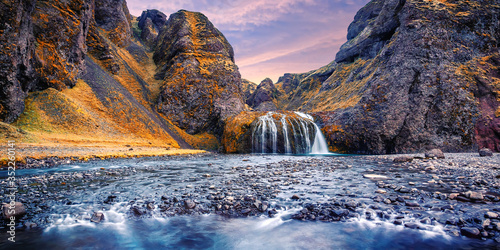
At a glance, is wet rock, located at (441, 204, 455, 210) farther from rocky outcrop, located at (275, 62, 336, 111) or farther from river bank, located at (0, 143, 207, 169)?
rocky outcrop, located at (275, 62, 336, 111)

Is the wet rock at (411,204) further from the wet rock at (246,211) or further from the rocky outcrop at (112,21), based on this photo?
the rocky outcrop at (112,21)

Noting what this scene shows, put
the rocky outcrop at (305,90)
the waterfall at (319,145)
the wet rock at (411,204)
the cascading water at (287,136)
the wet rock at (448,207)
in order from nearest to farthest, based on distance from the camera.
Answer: the wet rock at (448,207) → the wet rock at (411,204) → the waterfall at (319,145) → the cascading water at (287,136) → the rocky outcrop at (305,90)

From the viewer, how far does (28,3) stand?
2539 centimetres

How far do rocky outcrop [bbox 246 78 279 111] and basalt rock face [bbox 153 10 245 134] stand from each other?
6810 cm

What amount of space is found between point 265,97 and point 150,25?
2967 inches

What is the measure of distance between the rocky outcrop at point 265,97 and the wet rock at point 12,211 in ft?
416

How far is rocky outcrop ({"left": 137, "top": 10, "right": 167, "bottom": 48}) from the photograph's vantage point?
88.0 meters

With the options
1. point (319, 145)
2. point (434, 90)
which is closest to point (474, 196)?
point (434, 90)

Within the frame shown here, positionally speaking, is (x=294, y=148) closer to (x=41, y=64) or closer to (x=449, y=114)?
(x=449, y=114)

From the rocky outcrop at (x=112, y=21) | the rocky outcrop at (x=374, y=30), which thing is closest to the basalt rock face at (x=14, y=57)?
the rocky outcrop at (x=112, y=21)

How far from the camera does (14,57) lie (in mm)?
23578

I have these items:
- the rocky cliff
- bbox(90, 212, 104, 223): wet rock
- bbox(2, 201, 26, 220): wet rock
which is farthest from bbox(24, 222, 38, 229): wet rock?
the rocky cliff

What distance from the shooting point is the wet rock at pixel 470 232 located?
4.17m

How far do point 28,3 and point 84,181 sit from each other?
30.5 m
